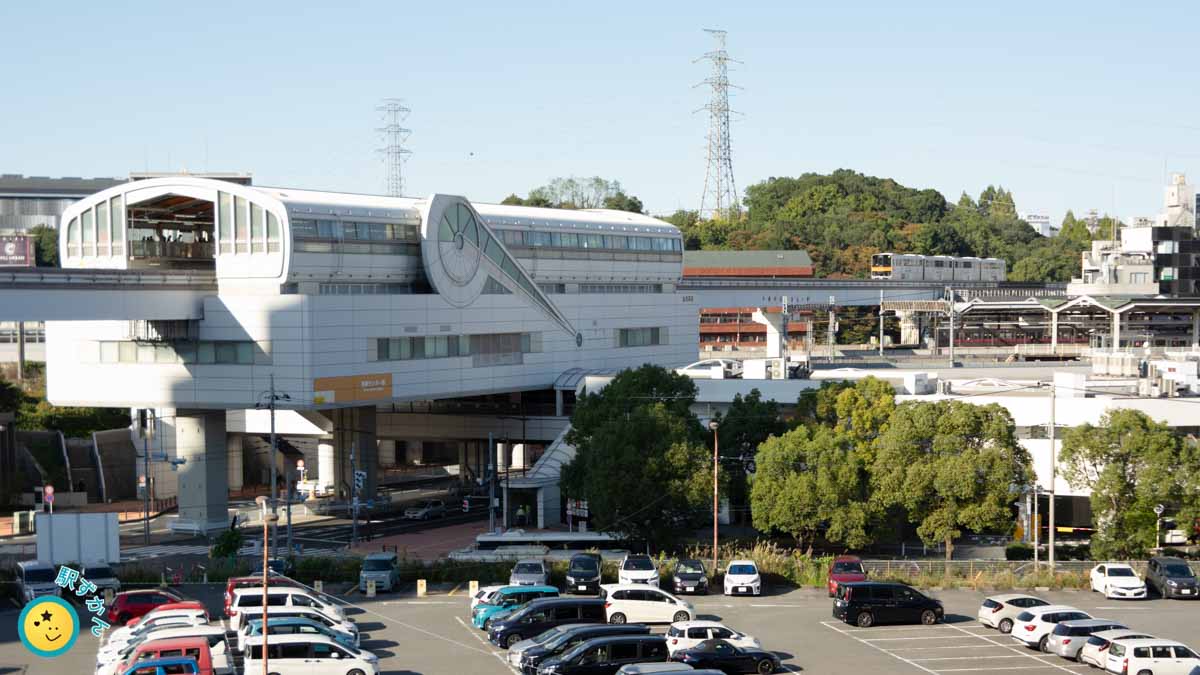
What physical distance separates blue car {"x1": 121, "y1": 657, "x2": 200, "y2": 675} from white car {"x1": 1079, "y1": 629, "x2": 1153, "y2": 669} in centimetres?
1882

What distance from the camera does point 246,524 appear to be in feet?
179

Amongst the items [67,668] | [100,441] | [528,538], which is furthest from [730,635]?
[100,441]

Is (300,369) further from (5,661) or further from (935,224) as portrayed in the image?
(935,224)

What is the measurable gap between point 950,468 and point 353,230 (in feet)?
81.3

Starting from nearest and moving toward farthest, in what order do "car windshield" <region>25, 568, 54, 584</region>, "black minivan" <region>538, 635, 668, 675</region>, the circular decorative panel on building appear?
"black minivan" <region>538, 635, 668, 675</region> < "car windshield" <region>25, 568, 54, 584</region> < the circular decorative panel on building

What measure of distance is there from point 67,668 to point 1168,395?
3856 cm

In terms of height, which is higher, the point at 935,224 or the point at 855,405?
the point at 935,224

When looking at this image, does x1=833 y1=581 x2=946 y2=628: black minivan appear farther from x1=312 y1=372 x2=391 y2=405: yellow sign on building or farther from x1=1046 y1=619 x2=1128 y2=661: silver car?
x1=312 y1=372 x2=391 y2=405: yellow sign on building

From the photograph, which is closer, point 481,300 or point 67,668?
point 67,668

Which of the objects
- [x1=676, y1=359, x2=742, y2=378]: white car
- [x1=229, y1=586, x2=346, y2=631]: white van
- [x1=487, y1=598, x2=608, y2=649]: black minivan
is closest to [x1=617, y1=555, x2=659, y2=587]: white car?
[x1=487, y1=598, x2=608, y2=649]: black minivan

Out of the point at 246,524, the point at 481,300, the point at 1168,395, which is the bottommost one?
the point at 246,524

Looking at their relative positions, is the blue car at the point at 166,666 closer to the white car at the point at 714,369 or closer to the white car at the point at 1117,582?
the white car at the point at 1117,582

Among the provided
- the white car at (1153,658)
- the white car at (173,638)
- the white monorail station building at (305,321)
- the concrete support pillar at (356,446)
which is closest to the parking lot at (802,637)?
the white car at (1153,658)

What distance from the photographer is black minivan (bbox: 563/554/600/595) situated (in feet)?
124
